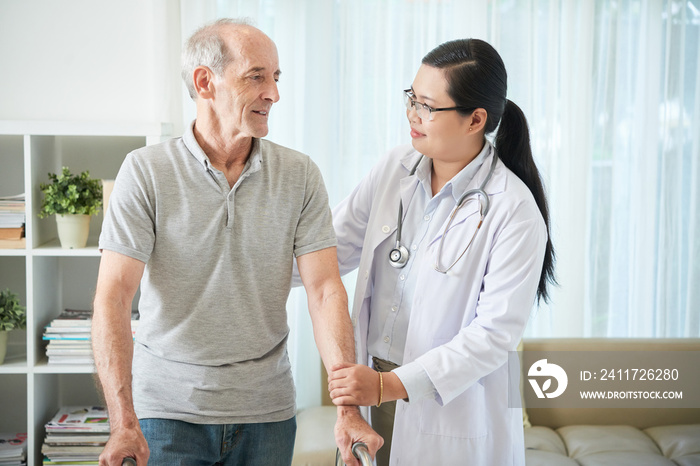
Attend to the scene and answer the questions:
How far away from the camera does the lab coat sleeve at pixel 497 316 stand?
5.48 feet

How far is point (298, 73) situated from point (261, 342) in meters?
1.95

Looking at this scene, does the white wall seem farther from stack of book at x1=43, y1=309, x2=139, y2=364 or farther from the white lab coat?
the white lab coat

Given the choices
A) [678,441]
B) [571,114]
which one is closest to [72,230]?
[571,114]

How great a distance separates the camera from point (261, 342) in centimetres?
157

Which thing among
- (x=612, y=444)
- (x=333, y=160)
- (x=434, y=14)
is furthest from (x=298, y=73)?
Answer: (x=612, y=444)

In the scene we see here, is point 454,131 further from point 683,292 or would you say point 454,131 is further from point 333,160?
point 683,292

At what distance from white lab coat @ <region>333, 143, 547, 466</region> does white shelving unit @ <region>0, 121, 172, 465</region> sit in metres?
1.54

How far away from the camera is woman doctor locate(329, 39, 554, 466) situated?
5.59 feet

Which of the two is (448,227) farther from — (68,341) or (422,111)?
(68,341)

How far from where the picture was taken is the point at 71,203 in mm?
2770

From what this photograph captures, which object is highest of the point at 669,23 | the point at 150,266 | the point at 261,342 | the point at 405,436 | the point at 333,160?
the point at 669,23

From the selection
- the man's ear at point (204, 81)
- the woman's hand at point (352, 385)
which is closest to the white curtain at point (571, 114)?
the man's ear at point (204, 81)

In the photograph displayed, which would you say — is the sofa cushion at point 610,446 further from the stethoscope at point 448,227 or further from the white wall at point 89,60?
the white wall at point 89,60

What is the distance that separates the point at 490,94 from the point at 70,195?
183 cm
